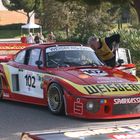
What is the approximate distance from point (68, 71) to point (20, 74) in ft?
5.65

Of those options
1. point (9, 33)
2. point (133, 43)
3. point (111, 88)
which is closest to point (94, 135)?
point (111, 88)

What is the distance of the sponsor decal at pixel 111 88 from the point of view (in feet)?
32.1

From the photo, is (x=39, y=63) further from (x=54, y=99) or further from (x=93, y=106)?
(x=93, y=106)

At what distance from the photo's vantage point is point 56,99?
10.4 metres

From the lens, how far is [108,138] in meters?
3.72

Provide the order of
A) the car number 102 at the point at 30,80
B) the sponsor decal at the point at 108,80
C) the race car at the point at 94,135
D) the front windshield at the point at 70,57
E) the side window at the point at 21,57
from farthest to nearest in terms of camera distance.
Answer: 1. the side window at the point at 21,57
2. the car number 102 at the point at 30,80
3. the front windshield at the point at 70,57
4. the sponsor decal at the point at 108,80
5. the race car at the point at 94,135

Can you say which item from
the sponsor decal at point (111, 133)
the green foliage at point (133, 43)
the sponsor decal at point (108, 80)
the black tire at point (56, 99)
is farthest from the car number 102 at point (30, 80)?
the green foliage at point (133, 43)

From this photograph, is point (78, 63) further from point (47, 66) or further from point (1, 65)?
point (1, 65)

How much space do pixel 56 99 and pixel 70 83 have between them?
1.93 feet

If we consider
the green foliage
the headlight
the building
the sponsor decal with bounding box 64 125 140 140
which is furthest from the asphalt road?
the building

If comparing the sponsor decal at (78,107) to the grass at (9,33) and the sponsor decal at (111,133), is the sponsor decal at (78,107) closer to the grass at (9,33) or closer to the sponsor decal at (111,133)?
the sponsor decal at (111,133)

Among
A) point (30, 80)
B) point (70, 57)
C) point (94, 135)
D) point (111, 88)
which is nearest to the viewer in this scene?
point (94, 135)

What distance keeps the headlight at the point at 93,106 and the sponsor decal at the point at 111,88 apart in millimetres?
199

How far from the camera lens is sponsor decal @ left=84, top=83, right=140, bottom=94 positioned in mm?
9781
